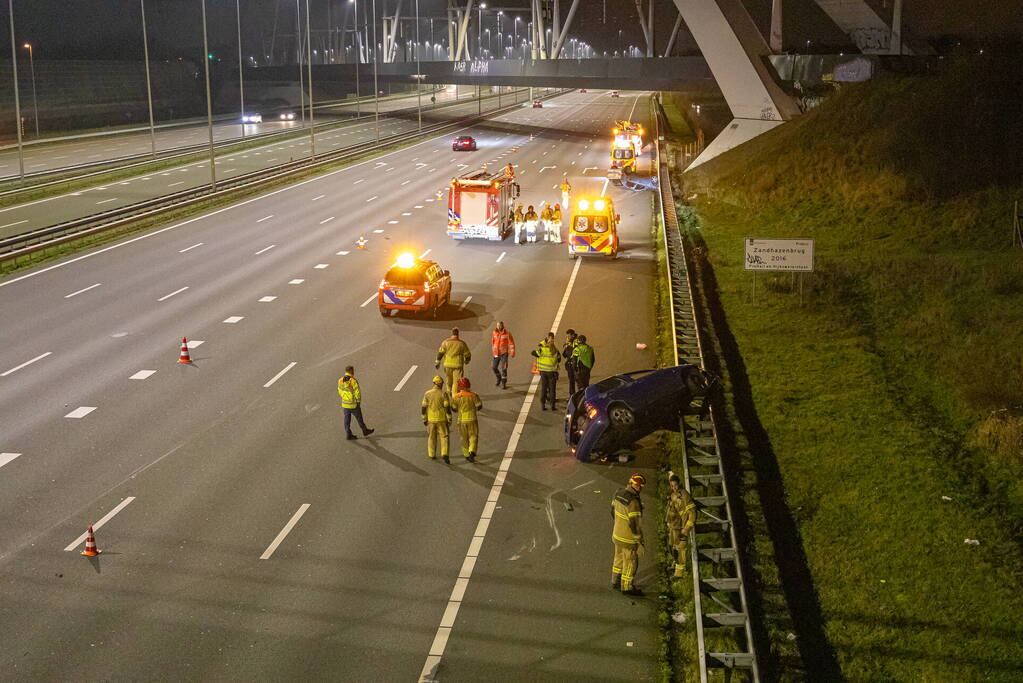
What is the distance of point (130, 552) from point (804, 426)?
11916 millimetres

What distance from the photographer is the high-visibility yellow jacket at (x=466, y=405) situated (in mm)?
17250

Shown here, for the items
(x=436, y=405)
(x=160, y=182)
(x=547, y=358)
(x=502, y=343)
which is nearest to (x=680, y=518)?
(x=436, y=405)

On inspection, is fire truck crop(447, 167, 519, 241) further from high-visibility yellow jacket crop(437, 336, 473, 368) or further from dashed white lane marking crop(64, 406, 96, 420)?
dashed white lane marking crop(64, 406, 96, 420)

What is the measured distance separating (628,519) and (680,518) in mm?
922

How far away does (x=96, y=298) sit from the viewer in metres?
30.3

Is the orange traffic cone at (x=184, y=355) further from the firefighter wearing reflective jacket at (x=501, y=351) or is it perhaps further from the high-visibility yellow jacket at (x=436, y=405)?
the high-visibility yellow jacket at (x=436, y=405)

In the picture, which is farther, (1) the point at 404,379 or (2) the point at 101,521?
(1) the point at 404,379

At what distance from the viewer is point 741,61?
57.4m

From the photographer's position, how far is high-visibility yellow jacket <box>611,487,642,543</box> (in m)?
12.9

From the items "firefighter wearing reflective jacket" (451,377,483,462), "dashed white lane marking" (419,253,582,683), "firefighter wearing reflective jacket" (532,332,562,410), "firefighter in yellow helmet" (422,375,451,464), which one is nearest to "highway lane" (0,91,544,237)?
"firefighter wearing reflective jacket" (532,332,562,410)

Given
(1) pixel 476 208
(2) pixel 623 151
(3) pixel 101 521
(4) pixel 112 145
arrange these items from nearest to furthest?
(3) pixel 101 521
(1) pixel 476 208
(2) pixel 623 151
(4) pixel 112 145

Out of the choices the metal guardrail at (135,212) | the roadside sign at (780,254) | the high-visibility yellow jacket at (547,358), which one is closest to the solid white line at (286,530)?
the high-visibility yellow jacket at (547,358)

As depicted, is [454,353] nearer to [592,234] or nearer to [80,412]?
[80,412]

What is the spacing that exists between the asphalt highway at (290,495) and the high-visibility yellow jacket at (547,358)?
2.88 ft
